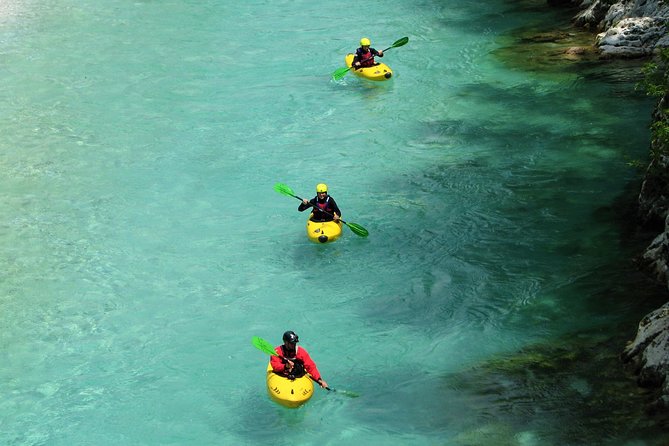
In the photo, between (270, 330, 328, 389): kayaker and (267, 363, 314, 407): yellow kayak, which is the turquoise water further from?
(270, 330, 328, 389): kayaker

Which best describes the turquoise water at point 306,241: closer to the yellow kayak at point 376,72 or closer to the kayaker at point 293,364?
the yellow kayak at point 376,72

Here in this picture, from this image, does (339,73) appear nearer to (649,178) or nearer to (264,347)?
(649,178)

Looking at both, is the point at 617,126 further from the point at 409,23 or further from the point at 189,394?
the point at 189,394

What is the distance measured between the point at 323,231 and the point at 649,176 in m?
5.43

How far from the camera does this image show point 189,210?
17.2 meters

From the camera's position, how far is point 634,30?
22.2 m

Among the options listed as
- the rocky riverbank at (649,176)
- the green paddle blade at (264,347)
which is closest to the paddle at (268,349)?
the green paddle blade at (264,347)

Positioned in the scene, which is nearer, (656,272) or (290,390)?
(290,390)

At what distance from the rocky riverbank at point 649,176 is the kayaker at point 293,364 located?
4.10 m

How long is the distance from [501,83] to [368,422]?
12456mm

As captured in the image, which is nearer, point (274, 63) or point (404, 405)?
point (404, 405)

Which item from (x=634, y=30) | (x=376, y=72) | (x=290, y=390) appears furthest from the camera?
(x=634, y=30)

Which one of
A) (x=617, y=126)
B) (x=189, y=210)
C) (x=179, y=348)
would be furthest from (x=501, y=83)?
(x=179, y=348)

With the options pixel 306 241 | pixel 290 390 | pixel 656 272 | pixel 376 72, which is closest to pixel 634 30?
pixel 376 72
